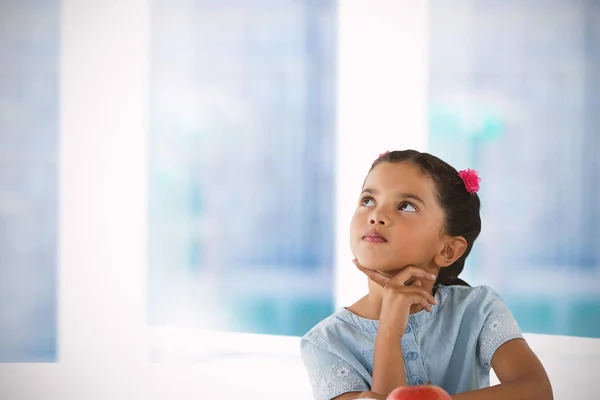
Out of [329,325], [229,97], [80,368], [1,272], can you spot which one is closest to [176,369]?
[80,368]

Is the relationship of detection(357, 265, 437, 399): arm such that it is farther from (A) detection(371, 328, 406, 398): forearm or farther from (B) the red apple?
(B) the red apple

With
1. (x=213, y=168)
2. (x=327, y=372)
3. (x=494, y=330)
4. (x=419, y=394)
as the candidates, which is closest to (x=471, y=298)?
(x=494, y=330)

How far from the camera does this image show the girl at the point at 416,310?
122 centimetres

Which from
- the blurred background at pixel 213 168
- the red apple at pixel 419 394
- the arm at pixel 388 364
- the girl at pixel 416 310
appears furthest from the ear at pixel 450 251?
the blurred background at pixel 213 168

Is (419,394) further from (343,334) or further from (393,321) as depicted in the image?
(343,334)

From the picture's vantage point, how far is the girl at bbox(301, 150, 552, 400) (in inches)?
48.0

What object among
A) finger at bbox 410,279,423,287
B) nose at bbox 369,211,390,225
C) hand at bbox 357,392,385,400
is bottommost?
hand at bbox 357,392,385,400

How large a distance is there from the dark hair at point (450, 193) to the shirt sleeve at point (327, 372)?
0.93 ft

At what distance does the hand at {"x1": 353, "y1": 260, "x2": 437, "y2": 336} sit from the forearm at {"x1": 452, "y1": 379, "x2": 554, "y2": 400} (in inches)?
6.0

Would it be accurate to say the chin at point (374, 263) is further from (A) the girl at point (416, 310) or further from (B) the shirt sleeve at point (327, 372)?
(B) the shirt sleeve at point (327, 372)

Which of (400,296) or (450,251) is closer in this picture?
(400,296)

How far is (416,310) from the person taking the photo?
1320 millimetres

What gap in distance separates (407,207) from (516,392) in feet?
1.19

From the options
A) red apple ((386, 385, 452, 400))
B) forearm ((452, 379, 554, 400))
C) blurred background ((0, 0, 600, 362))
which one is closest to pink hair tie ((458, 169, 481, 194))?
forearm ((452, 379, 554, 400))
